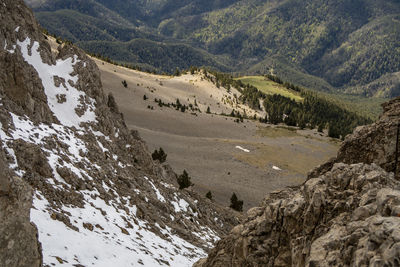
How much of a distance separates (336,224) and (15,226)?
825 cm

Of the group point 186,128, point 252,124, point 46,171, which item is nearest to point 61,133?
point 46,171

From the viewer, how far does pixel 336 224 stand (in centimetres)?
885

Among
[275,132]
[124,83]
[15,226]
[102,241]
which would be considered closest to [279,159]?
[275,132]

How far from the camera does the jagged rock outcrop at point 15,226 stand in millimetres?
8359

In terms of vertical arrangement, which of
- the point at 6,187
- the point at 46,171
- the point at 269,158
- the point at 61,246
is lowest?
the point at 269,158

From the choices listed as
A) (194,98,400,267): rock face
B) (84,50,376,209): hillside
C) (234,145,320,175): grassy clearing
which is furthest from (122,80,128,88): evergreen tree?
(194,98,400,267): rock face

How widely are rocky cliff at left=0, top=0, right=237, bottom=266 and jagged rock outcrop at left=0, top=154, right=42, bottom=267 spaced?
0.03 m

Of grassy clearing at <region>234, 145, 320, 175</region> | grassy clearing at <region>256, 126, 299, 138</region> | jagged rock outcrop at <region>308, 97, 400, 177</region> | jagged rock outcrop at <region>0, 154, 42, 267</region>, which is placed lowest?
grassy clearing at <region>234, 145, 320, 175</region>

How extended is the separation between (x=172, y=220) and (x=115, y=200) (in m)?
5.98

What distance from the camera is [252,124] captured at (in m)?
101

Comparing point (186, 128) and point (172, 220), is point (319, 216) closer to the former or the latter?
point (172, 220)

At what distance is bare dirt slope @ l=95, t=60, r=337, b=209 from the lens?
51406mm

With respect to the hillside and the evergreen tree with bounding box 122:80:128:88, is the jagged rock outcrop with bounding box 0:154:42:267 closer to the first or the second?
the hillside

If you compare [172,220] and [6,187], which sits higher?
[6,187]
